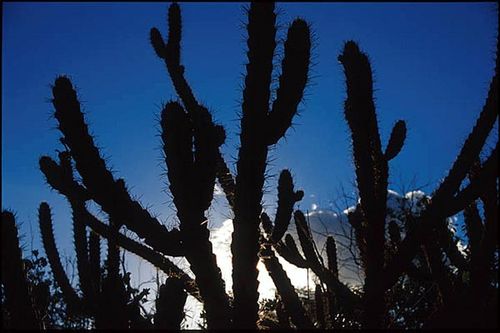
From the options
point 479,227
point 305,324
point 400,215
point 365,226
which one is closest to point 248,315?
point 365,226

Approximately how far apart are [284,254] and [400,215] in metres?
10.8

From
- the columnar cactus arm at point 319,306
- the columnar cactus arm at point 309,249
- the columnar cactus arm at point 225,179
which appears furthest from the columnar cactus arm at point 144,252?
the columnar cactus arm at point 319,306

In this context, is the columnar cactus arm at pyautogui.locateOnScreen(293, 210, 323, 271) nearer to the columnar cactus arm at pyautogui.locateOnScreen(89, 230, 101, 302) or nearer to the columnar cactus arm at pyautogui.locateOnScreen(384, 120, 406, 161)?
the columnar cactus arm at pyautogui.locateOnScreen(384, 120, 406, 161)

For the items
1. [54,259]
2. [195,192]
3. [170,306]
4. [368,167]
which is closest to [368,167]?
[368,167]

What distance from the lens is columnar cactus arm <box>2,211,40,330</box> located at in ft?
13.2

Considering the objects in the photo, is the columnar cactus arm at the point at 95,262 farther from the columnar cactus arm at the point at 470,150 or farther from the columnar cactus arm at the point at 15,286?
the columnar cactus arm at the point at 470,150

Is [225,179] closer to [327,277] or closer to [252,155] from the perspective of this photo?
[252,155]

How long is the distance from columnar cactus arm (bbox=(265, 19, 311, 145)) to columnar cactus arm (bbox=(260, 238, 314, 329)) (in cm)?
213

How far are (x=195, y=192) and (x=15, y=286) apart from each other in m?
2.11

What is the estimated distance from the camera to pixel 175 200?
3340 mm

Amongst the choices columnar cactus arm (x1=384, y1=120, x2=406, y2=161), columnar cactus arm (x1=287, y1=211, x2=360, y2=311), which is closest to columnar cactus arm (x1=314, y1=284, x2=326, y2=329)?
columnar cactus arm (x1=287, y1=211, x2=360, y2=311)

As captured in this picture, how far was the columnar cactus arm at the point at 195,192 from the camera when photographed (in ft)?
10.7

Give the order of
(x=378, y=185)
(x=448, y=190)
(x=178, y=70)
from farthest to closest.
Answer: (x=178, y=70) < (x=378, y=185) < (x=448, y=190)

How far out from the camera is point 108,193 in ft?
11.9
